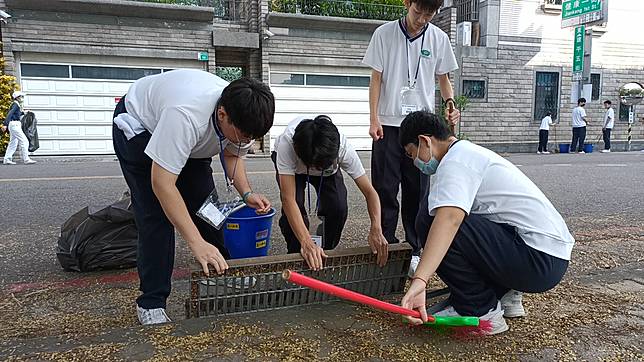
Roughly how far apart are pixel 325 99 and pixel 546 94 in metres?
8.25

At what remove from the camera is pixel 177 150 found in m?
2.07

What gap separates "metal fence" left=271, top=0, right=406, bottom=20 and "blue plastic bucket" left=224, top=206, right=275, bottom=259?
13.8m

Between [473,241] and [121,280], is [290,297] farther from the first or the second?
[121,280]

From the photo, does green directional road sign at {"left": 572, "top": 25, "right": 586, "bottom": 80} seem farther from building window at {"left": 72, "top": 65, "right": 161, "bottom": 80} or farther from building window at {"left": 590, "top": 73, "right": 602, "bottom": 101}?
building window at {"left": 72, "top": 65, "right": 161, "bottom": 80}

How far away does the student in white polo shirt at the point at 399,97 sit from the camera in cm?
329

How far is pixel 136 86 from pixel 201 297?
1.09m

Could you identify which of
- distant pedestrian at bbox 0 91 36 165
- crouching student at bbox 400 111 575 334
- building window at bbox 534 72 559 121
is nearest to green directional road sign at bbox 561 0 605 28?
building window at bbox 534 72 559 121

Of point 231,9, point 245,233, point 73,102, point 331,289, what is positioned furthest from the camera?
point 231,9

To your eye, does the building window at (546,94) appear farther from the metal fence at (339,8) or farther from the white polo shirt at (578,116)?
the metal fence at (339,8)

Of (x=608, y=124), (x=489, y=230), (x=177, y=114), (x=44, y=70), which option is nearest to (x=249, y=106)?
(x=177, y=114)

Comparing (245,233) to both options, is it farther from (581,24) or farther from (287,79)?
(581,24)

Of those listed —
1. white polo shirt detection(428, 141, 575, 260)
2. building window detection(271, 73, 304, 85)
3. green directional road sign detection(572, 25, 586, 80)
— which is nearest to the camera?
white polo shirt detection(428, 141, 575, 260)

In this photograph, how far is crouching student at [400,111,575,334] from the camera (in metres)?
2.12

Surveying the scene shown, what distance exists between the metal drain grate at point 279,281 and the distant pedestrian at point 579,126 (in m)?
16.3
